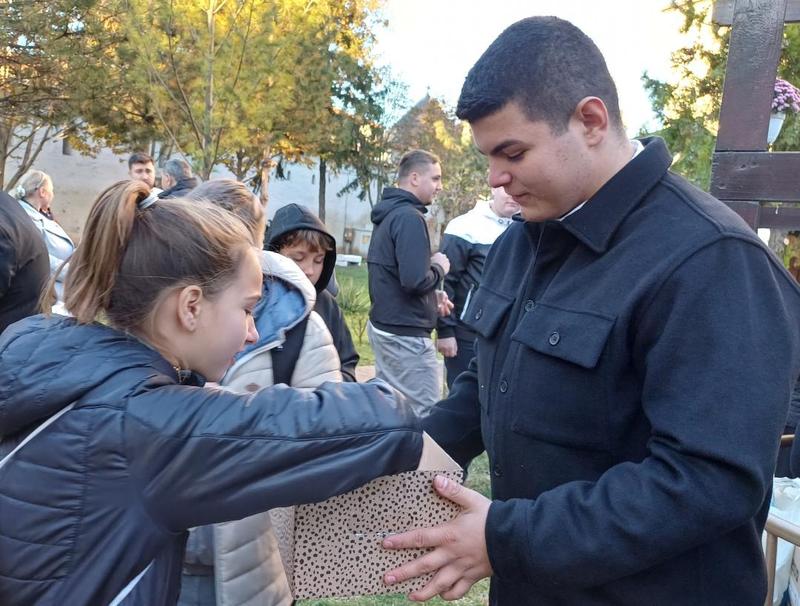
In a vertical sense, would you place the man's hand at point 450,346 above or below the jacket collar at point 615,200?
below

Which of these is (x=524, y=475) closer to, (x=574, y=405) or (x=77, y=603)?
(x=574, y=405)

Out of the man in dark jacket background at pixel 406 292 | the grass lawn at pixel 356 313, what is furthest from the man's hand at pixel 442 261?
the grass lawn at pixel 356 313

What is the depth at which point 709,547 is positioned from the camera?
5.02ft

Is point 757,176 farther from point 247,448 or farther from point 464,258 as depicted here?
point 247,448

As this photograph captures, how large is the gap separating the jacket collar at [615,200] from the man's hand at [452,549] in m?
0.59

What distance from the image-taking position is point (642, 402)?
58.1 inches

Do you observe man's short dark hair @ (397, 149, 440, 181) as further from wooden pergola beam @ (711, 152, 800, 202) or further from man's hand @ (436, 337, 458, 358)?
wooden pergola beam @ (711, 152, 800, 202)

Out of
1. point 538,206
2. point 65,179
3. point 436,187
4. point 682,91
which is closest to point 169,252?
point 538,206

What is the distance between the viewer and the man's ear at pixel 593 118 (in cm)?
A: 159

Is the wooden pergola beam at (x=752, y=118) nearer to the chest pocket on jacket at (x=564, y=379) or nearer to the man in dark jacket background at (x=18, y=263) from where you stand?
the chest pocket on jacket at (x=564, y=379)

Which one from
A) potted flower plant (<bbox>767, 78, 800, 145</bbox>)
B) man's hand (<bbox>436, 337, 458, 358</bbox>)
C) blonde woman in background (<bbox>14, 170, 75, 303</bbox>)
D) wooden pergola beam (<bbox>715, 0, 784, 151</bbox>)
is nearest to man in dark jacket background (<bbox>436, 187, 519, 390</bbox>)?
man's hand (<bbox>436, 337, 458, 358</bbox>)

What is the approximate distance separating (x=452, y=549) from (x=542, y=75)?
3.28ft

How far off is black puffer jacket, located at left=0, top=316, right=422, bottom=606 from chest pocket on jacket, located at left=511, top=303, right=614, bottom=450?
1.18 ft

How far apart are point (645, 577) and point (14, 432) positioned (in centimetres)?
126
